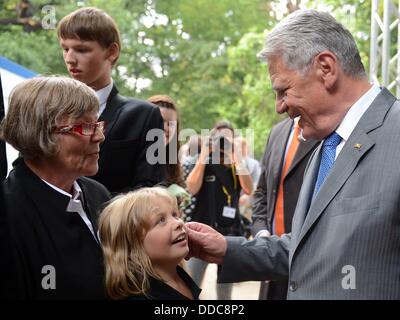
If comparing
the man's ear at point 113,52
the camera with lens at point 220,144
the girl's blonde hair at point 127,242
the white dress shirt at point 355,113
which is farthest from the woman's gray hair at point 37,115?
the camera with lens at point 220,144

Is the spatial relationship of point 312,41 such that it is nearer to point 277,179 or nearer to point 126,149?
point 126,149

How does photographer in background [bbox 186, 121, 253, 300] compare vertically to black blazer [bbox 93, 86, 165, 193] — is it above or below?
above

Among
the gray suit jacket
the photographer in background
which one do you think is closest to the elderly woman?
the gray suit jacket

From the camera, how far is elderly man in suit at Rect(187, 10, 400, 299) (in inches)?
90.6

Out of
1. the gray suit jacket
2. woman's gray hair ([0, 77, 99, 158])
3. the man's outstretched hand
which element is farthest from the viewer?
the man's outstretched hand

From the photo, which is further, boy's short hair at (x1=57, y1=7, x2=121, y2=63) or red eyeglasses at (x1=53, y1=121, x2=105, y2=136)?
boy's short hair at (x1=57, y1=7, x2=121, y2=63)

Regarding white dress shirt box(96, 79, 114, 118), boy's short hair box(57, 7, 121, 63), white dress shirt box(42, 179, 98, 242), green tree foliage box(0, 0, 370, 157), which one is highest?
green tree foliage box(0, 0, 370, 157)

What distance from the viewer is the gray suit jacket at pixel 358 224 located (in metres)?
2.28

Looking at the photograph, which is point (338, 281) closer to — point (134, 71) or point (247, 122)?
point (134, 71)

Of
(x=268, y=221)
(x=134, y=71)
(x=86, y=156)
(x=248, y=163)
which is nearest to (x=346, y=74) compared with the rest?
(x=86, y=156)

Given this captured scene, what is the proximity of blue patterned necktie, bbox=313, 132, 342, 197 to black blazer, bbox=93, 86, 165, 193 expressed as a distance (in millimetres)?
995

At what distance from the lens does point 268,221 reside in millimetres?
4840

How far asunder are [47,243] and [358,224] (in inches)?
40.8

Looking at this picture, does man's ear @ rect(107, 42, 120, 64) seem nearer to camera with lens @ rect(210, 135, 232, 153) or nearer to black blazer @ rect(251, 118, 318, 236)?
black blazer @ rect(251, 118, 318, 236)
